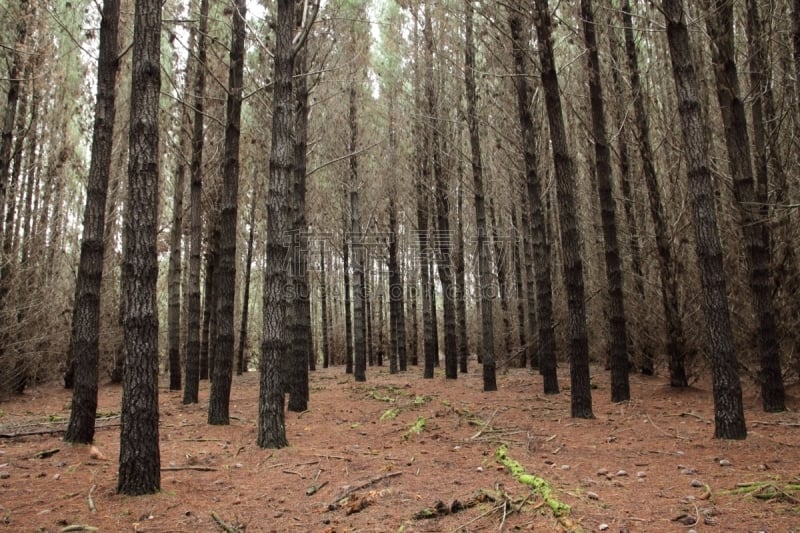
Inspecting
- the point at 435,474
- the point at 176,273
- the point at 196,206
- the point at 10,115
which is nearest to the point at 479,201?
the point at 196,206

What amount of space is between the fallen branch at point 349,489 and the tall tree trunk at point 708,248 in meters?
3.21

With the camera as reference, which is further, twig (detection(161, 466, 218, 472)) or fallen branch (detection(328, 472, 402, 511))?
twig (detection(161, 466, 218, 472))

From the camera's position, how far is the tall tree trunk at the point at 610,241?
24.6 feet

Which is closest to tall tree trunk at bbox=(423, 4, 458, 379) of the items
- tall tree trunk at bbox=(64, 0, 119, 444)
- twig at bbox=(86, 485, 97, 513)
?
tall tree trunk at bbox=(64, 0, 119, 444)

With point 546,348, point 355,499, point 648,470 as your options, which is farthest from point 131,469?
point 546,348

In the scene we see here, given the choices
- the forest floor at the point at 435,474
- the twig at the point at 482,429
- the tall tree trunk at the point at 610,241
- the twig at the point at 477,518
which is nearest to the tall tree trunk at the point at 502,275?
the tall tree trunk at the point at 610,241

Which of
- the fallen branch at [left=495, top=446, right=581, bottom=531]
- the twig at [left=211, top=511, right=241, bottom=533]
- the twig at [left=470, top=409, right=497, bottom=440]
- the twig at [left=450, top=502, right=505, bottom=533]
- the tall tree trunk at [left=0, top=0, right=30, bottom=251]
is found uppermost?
the tall tree trunk at [left=0, top=0, right=30, bottom=251]

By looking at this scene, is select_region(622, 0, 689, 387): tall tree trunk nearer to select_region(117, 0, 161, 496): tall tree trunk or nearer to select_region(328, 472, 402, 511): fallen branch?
select_region(328, 472, 402, 511): fallen branch

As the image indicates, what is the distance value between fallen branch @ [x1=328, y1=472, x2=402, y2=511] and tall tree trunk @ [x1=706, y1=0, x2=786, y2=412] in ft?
16.3

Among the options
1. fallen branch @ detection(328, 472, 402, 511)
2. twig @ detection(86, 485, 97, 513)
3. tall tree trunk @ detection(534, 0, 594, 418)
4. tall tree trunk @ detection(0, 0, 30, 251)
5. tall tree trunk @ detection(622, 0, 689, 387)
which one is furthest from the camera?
tall tree trunk @ detection(622, 0, 689, 387)

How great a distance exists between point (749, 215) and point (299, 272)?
24.0 ft

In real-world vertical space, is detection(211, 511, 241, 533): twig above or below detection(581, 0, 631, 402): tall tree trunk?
below

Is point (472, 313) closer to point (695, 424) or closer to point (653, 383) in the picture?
point (653, 383)

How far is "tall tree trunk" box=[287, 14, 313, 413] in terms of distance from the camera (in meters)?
8.62
